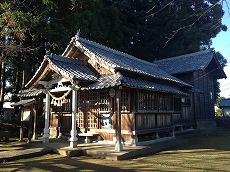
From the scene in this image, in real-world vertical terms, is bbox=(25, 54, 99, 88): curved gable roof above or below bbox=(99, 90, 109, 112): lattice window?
above

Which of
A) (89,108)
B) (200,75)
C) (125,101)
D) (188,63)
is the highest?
(188,63)

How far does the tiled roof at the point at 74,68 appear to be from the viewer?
11469mm

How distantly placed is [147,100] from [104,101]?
2.60 meters

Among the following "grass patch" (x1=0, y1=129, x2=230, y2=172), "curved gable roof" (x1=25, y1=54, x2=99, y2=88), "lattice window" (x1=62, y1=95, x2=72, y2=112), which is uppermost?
"curved gable roof" (x1=25, y1=54, x2=99, y2=88)

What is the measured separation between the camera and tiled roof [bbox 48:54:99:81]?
1147cm

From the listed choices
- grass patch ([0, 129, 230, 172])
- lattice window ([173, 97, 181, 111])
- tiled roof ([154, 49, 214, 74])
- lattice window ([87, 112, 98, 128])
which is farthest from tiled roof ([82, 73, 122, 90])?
tiled roof ([154, 49, 214, 74])

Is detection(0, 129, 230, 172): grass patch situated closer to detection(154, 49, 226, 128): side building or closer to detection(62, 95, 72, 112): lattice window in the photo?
detection(62, 95, 72, 112): lattice window

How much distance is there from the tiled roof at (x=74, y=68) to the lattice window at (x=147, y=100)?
2.83 m

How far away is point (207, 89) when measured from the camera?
26.0 metres

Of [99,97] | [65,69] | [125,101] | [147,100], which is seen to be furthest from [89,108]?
[147,100]

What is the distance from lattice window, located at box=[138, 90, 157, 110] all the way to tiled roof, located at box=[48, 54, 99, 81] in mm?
2829

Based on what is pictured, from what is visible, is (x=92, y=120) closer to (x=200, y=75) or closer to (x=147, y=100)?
(x=147, y=100)

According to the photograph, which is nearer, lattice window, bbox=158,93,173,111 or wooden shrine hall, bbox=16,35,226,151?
wooden shrine hall, bbox=16,35,226,151

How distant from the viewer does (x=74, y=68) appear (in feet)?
41.4
